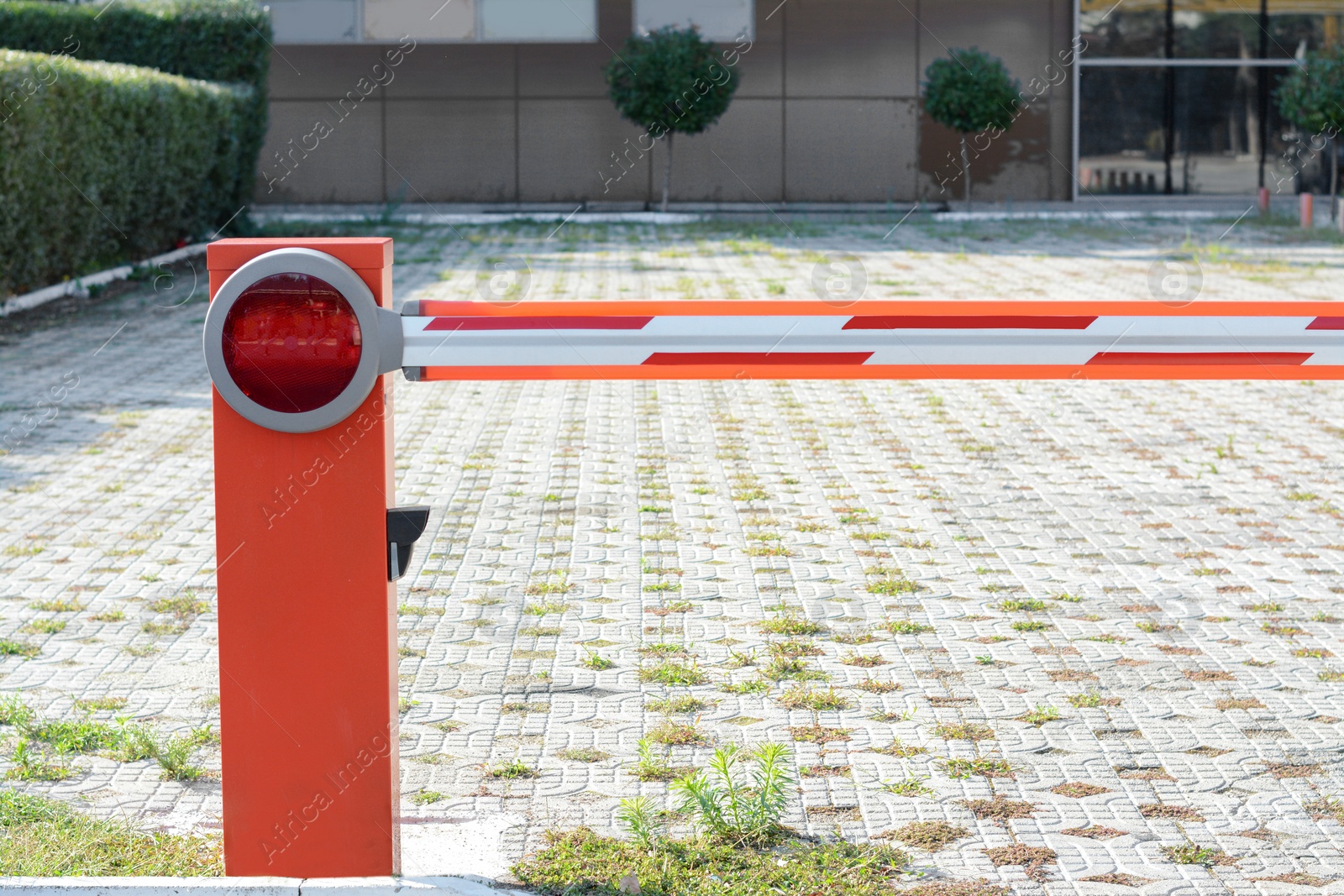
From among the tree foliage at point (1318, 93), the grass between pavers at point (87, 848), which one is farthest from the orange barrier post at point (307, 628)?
the tree foliage at point (1318, 93)

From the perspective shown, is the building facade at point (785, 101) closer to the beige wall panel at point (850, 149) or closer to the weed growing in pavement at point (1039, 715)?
the beige wall panel at point (850, 149)

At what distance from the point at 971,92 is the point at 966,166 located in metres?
2.45

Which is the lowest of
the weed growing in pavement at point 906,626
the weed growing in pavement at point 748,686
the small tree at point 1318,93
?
the weed growing in pavement at point 748,686

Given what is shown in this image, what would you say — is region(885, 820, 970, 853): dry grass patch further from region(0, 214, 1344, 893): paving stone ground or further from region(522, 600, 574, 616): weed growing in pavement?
region(522, 600, 574, 616): weed growing in pavement

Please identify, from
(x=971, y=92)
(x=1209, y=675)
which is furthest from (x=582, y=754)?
(x=971, y=92)

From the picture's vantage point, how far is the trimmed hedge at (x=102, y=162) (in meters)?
13.4

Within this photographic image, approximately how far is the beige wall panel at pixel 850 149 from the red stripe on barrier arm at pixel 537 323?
27.3 metres

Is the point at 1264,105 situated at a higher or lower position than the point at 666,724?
higher

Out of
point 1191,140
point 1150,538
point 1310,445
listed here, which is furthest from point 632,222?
point 1150,538

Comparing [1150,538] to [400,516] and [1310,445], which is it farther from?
[400,516]

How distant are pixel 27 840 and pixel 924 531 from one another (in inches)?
161

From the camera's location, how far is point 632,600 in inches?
213

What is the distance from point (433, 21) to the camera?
29.0m

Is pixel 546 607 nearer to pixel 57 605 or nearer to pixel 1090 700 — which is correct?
pixel 57 605
